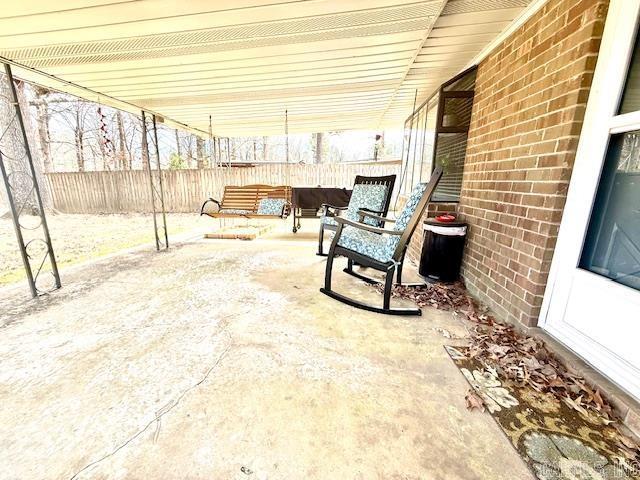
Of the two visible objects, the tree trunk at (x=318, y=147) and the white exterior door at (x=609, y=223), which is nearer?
the white exterior door at (x=609, y=223)

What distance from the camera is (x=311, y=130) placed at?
7.10 meters

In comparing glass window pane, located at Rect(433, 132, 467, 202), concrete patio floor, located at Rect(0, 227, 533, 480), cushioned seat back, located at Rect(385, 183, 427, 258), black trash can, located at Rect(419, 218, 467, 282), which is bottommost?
concrete patio floor, located at Rect(0, 227, 533, 480)

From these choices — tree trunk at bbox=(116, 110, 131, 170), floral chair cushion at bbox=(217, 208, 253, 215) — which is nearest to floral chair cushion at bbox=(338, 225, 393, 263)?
floral chair cushion at bbox=(217, 208, 253, 215)

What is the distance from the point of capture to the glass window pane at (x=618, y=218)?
4.32ft

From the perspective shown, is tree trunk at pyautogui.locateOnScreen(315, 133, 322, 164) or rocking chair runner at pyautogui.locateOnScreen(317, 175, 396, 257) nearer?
rocking chair runner at pyautogui.locateOnScreen(317, 175, 396, 257)

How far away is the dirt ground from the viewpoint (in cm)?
353

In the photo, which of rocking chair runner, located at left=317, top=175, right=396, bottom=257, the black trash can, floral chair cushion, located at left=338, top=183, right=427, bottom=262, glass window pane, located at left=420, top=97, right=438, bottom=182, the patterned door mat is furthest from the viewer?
glass window pane, located at left=420, top=97, right=438, bottom=182

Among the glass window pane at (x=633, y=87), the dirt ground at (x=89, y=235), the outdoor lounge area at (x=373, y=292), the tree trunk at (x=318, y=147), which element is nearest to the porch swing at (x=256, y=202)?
the dirt ground at (x=89, y=235)

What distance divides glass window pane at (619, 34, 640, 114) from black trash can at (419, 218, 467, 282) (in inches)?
54.6

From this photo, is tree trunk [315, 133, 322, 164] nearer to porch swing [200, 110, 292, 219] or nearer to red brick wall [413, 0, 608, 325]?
porch swing [200, 110, 292, 219]

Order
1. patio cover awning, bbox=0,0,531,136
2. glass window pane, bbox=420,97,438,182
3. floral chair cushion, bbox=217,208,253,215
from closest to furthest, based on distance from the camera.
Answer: patio cover awning, bbox=0,0,531,136 → glass window pane, bbox=420,97,438,182 → floral chair cushion, bbox=217,208,253,215

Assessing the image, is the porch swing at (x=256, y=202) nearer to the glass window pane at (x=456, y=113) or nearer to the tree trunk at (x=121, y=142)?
the glass window pane at (x=456, y=113)

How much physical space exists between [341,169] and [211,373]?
809 cm

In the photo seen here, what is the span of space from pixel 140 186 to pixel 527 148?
383 inches
